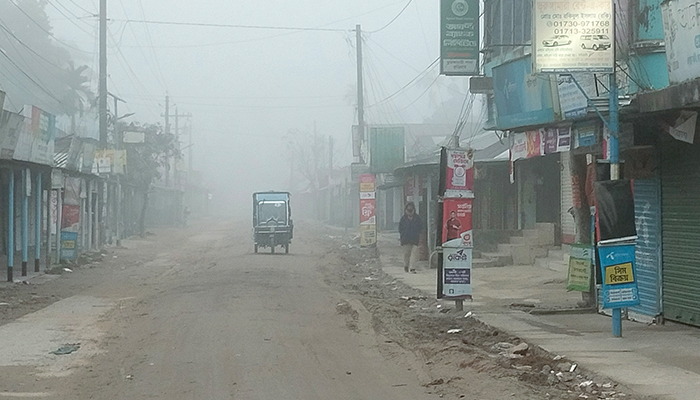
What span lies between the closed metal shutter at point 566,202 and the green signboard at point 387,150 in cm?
1839

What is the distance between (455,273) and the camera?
629 inches

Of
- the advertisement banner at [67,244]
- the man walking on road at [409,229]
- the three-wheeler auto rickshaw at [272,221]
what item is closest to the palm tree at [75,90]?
the three-wheeler auto rickshaw at [272,221]

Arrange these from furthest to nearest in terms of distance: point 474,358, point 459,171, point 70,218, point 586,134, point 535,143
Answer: point 70,218
point 535,143
point 459,171
point 586,134
point 474,358

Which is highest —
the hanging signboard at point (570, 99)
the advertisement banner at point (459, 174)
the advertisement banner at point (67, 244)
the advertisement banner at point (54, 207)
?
the hanging signboard at point (570, 99)

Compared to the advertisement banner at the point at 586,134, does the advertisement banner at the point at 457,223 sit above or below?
below

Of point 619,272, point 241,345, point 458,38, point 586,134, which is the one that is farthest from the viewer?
A: point 458,38

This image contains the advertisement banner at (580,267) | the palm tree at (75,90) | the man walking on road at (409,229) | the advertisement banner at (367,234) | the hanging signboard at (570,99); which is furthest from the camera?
the palm tree at (75,90)

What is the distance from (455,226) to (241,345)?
5297 mm

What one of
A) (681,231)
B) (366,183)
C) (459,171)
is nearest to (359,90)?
(366,183)

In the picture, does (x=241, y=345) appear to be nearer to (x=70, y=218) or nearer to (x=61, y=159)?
(x=70, y=218)

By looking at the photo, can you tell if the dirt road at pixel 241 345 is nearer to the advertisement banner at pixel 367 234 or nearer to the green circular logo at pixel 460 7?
the green circular logo at pixel 460 7

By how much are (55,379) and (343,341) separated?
4.21 meters

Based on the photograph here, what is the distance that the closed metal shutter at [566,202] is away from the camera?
25.7m

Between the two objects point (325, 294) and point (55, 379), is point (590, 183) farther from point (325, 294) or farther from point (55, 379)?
point (55, 379)
